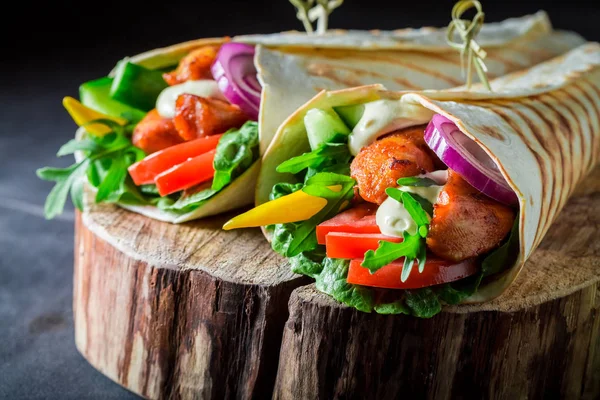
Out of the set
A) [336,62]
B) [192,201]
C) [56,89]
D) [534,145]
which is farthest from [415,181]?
[56,89]

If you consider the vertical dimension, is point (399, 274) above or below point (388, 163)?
below

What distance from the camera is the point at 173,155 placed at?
150 inches

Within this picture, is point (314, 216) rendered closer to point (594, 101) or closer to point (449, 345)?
point (449, 345)

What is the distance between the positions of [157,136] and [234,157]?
0.52m

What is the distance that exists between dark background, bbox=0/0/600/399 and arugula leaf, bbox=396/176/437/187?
5.02ft

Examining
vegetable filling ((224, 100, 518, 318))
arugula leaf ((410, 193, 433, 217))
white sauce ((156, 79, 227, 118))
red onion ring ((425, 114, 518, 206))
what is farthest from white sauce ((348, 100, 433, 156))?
white sauce ((156, 79, 227, 118))

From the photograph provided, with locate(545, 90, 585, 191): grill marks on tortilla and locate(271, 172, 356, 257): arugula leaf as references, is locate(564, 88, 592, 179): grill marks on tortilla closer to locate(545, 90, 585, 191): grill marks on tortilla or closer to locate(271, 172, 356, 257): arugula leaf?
locate(545, 90, 585, 191): grill marks on tortilla

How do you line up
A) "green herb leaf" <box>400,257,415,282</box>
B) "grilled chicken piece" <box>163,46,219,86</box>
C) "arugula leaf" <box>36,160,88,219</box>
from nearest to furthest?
"green herb leaf" <box>400,257,415,282</box>, "arugula leaf" <box>36,160,88,219</box>, "grilled chicken piece" <box>163,46,219,86</box>

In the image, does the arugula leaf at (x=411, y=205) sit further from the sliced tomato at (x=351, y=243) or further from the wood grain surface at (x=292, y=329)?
the wood grain surface at (x=292, y=329)

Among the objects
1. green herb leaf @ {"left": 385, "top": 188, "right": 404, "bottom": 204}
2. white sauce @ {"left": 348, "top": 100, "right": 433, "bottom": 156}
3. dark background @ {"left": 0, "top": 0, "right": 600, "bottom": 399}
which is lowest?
dark background @ {"left": 0, "top": 0, "right": 600, "bottom": 399}

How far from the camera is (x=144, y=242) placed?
3479 mm

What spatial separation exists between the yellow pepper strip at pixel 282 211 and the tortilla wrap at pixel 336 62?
1.61ft

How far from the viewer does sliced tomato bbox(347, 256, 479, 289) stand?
115 inches

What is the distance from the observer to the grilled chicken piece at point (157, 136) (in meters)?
3.99
